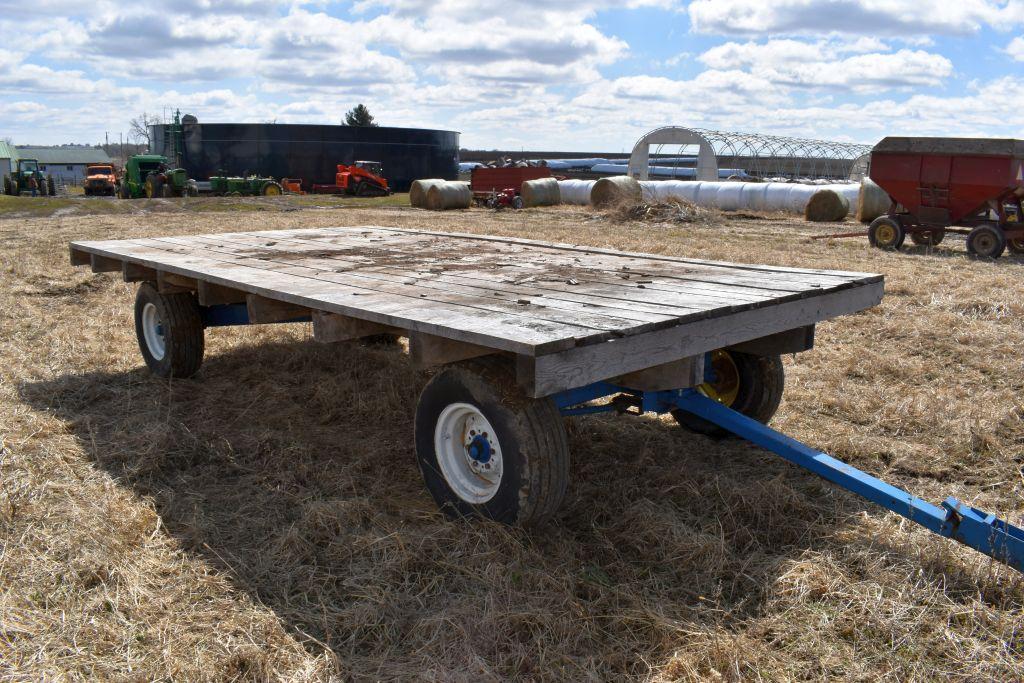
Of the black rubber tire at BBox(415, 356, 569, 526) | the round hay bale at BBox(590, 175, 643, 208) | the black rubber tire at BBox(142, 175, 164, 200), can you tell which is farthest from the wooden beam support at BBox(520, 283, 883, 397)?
the black rubber tire at BBox(142, 175, 164, 200)

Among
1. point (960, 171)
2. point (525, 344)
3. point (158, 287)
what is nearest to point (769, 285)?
point (525, 344)

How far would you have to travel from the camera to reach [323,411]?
18.6 ft

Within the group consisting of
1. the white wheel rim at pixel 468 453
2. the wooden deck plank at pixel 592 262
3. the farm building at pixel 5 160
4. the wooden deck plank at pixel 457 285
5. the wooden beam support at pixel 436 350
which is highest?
the farm building at pixel 5 160

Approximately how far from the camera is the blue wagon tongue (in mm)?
3086

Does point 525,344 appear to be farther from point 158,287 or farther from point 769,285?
point 158,287

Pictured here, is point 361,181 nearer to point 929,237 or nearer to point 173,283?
point 929,237

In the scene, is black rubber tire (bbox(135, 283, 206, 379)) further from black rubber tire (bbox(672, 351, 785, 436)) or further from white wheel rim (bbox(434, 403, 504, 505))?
black rubber tire (bbox(672, 351, 785, 436))

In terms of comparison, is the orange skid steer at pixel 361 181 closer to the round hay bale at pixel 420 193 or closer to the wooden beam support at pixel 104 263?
the round hay bale at pixel 420 193

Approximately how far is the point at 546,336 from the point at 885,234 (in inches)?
548

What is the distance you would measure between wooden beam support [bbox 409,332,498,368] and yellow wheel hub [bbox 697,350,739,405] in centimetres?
198

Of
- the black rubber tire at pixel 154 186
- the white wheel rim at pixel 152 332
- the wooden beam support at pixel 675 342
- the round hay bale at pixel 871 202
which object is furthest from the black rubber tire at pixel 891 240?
the black rubber tire at pixel 154 186

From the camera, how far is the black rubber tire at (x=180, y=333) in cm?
625

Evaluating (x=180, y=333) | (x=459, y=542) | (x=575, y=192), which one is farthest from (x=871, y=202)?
(x=459, y=542)

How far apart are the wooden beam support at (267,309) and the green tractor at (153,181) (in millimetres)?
32529
